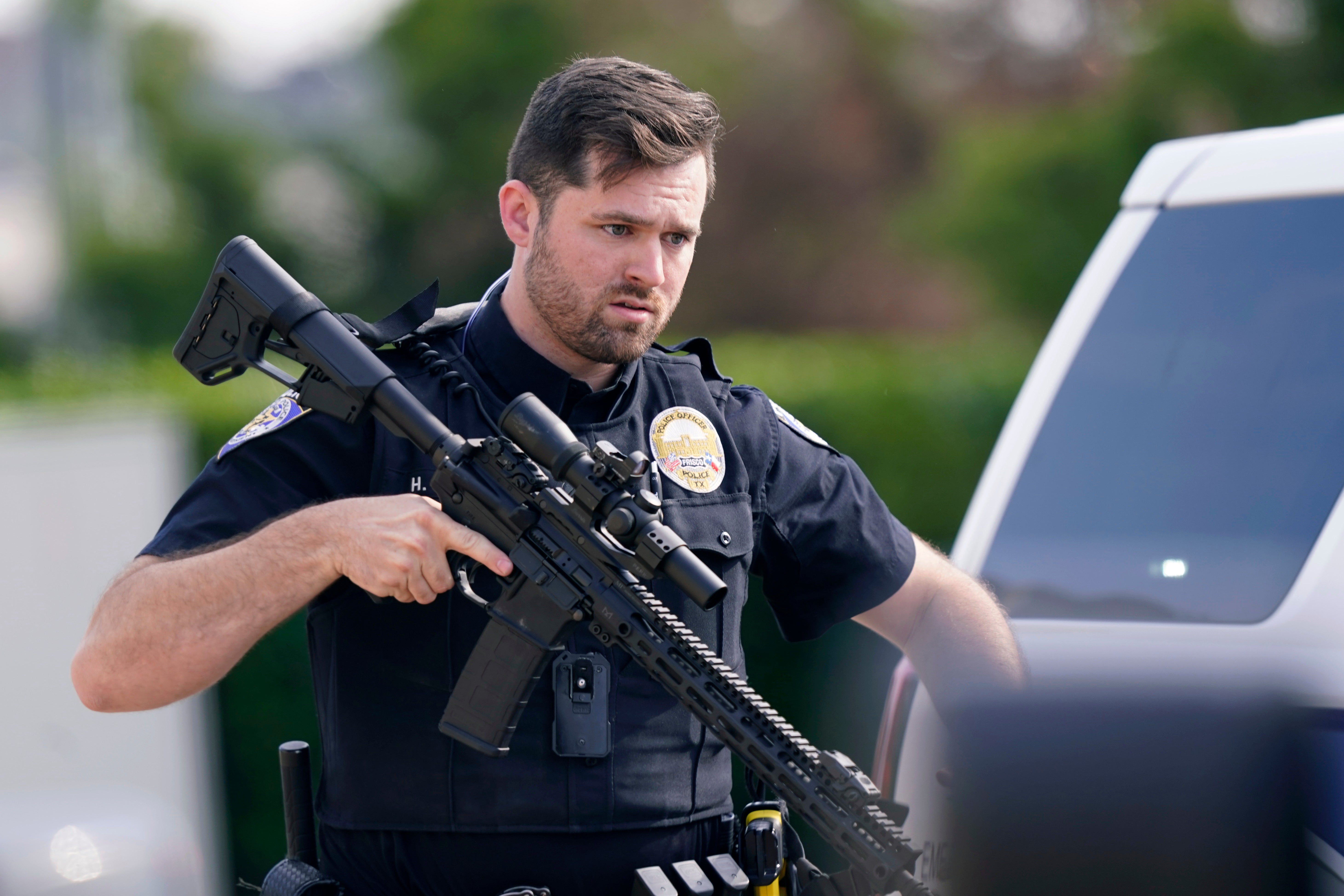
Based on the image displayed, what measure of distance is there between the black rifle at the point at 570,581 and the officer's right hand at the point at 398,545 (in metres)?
0.07

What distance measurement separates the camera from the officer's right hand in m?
2.08

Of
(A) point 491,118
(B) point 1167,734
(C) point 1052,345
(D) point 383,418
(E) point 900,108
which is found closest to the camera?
(B) point 1167,734

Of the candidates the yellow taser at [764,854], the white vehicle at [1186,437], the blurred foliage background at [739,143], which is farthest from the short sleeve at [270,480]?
the blurred foliage background at [739,143]

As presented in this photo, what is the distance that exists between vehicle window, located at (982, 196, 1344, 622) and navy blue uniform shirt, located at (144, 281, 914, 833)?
495mm

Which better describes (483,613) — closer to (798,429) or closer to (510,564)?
(510,564)

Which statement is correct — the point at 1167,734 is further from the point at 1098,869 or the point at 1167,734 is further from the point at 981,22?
the point at 981,22

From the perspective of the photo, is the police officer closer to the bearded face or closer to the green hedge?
the bearded face

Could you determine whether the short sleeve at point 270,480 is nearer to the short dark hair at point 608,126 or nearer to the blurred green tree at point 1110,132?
the short dark hair at point 608,126

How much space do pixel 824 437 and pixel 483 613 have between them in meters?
3.58

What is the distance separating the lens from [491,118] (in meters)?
Answer: 28.4

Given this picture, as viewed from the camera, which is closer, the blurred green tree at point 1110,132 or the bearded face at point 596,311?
the bearded face at point 596,311

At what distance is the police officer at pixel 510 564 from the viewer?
2.17m

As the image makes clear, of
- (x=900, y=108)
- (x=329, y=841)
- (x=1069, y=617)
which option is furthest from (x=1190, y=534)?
(x=900, y=108)

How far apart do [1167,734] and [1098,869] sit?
0.09 m
